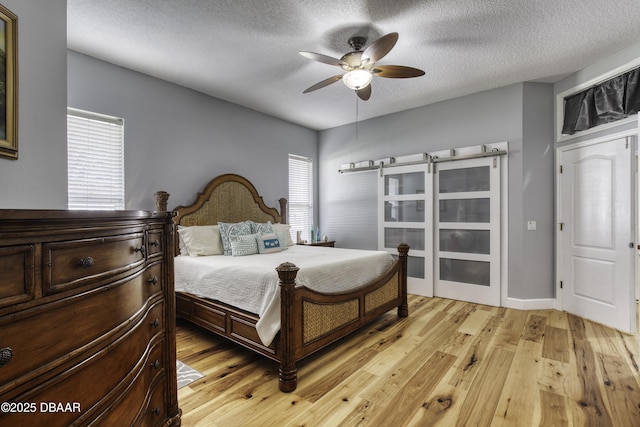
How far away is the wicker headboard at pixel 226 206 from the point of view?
147 inches

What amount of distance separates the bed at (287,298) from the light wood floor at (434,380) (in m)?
0.18

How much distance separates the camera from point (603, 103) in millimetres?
3184

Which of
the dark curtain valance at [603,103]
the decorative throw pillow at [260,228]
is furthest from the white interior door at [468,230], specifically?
the decorative throw pillow at [260,228]

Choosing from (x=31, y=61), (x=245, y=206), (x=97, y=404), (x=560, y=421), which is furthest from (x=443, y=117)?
(x=97, y=404)

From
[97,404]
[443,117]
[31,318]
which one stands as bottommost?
[97,404]

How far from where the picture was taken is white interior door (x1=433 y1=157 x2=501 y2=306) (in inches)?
153

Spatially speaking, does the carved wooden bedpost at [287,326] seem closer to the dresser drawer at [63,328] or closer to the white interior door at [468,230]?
the dresser drawer at [63,328]

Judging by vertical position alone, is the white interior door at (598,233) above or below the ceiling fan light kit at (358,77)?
below

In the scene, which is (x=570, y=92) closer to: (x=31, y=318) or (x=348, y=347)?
(x=348, y=347)

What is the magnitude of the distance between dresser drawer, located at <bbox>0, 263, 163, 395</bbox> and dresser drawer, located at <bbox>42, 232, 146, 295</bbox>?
0.05m

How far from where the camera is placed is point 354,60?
8.84 feet

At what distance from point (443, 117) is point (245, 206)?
307 centimetres

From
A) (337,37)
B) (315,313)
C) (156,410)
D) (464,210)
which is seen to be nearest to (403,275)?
(464,210)

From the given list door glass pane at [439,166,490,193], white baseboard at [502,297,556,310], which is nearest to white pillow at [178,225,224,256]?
door glass pane at [439,166,490,193]
